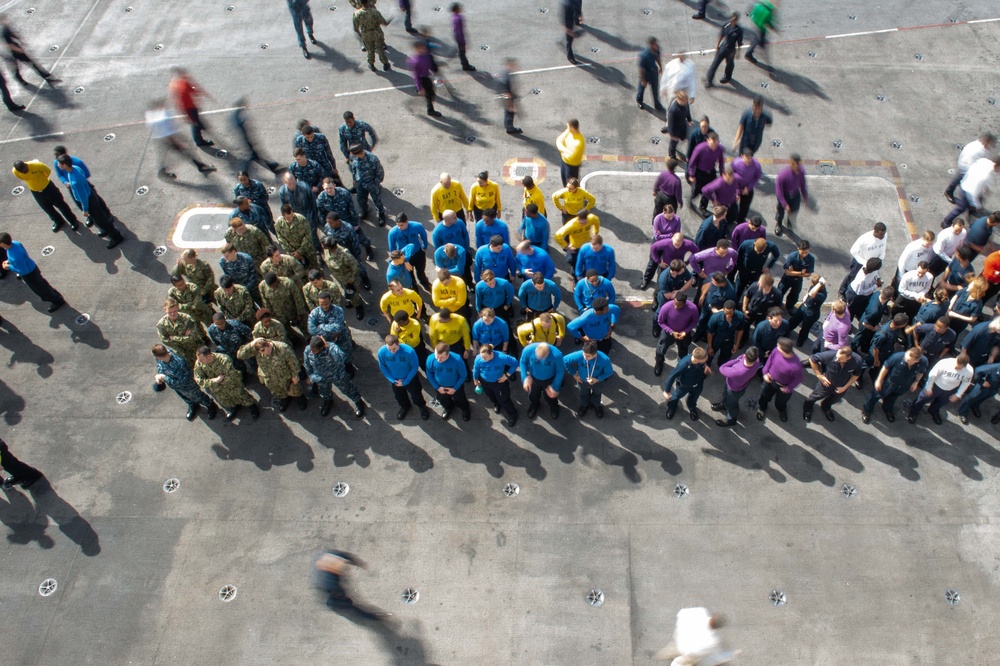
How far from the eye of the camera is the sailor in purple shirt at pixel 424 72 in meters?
13.0

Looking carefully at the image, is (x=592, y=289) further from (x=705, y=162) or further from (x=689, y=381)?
(x=705, y=162)

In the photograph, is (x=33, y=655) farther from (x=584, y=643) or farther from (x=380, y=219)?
(x=380, y=219)

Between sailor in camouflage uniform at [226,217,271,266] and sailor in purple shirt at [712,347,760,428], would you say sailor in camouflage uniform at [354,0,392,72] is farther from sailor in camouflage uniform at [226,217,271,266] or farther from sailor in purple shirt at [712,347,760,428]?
sailor in purple shirt at [712,347,760,428]

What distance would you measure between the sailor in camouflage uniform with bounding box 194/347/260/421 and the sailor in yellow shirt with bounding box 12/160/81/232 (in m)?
5.38

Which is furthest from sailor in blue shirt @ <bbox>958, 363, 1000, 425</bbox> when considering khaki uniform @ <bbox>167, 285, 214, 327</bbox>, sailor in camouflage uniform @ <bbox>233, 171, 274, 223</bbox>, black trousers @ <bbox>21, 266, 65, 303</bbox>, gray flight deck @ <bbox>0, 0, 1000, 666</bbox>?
black trousers @ <bbox>21, 266, 65, 303</bbox>

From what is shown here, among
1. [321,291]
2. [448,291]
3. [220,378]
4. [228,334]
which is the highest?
[321,291]

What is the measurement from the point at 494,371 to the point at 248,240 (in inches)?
172

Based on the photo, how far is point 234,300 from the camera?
9.11m

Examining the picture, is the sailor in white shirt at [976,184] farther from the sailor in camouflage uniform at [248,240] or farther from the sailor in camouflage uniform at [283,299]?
the sailor in camouflage uniform at [248,240]

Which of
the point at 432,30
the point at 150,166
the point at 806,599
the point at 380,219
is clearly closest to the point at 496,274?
the point at 380,219

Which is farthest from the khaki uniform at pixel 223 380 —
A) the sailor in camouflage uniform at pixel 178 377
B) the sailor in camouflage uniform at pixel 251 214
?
the sailor in camouflage uniform at pixel 251 214

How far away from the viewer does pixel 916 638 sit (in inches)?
286

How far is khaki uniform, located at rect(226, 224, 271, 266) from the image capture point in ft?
32.5

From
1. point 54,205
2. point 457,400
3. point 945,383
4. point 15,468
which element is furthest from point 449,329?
point 54,205
